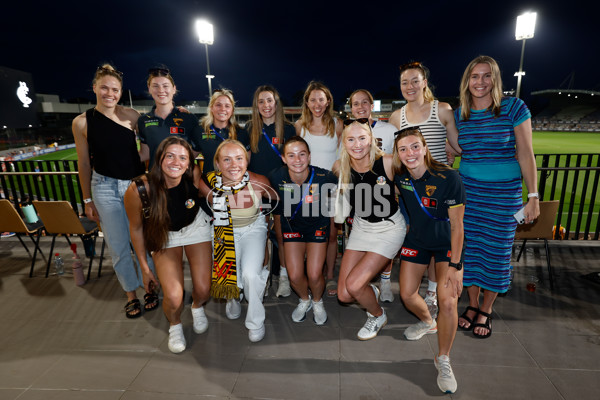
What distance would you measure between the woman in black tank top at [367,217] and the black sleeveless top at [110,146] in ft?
7.34

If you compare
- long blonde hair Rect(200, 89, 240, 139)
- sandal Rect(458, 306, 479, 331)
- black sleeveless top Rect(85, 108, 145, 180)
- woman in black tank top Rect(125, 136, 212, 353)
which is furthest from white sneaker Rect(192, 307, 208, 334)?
sandal Rect(458, 306, 479, 331)

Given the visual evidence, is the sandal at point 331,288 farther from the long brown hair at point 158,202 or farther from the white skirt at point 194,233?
the long brown hair at point 158,202

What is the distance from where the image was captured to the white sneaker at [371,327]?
2.82 metres

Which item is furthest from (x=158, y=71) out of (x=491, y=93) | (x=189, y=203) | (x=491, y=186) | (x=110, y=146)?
(x=491, y=186)

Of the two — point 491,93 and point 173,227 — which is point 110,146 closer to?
point 173,227

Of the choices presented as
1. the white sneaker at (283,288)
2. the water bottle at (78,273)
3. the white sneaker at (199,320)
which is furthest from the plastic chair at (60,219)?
the white sneaker at (283,288)

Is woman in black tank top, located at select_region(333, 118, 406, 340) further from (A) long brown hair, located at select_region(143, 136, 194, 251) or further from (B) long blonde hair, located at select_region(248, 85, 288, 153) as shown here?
(A) long brown hair, located at select_region(143, 136, 194, 251)

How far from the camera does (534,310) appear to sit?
10.6ft

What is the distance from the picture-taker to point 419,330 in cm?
282

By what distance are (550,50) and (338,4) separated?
102 meters

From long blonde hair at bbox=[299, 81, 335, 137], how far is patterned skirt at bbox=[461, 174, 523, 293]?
1535 mm

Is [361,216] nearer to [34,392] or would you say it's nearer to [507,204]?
[507,204]

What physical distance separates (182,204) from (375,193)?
180 cm

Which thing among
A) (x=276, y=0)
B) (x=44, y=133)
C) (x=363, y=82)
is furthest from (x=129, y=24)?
(x=363, y=82)
